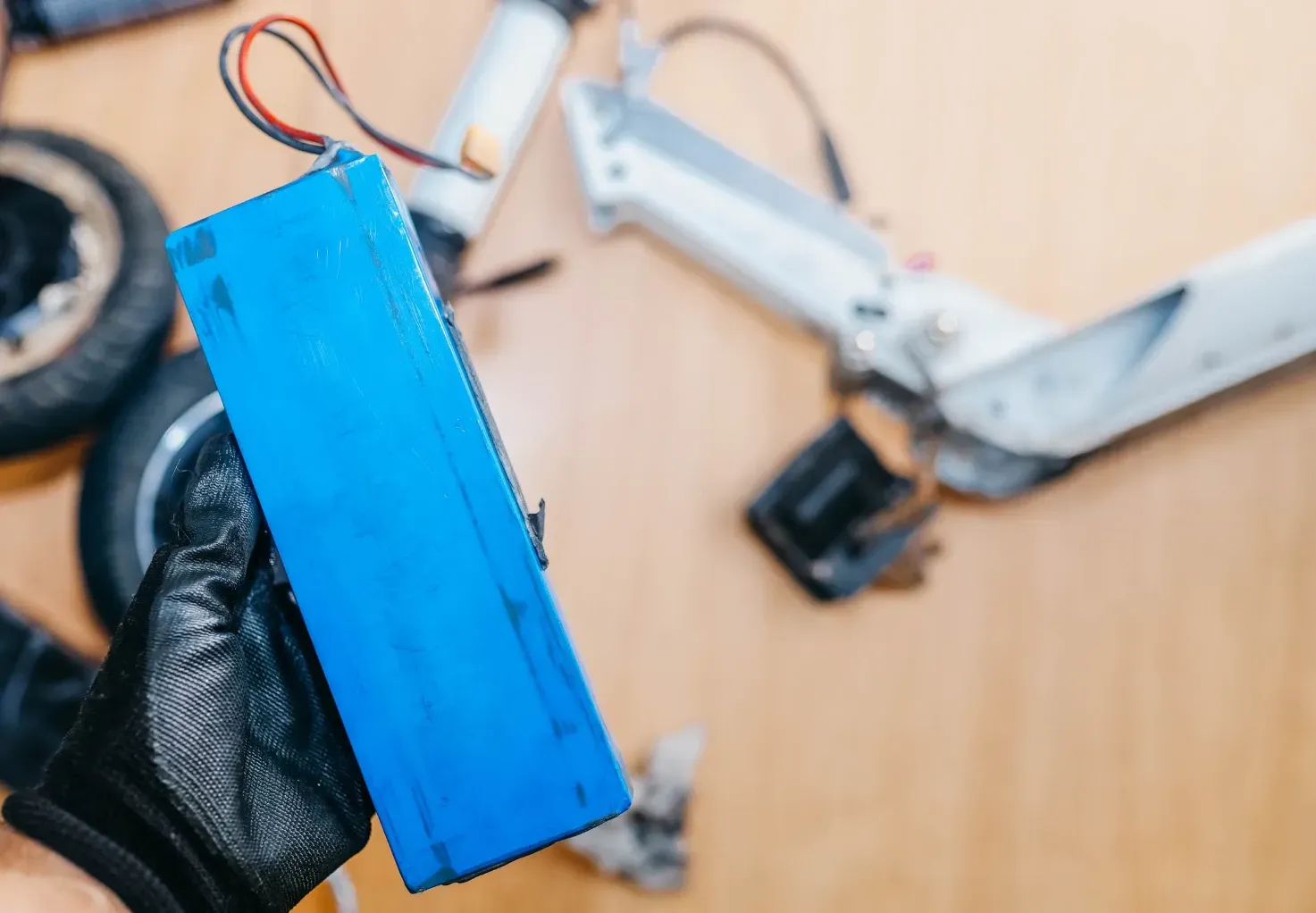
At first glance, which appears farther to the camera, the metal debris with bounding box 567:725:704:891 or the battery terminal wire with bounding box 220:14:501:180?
the metal debris with bounding box 567:725:704:891

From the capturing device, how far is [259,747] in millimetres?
433

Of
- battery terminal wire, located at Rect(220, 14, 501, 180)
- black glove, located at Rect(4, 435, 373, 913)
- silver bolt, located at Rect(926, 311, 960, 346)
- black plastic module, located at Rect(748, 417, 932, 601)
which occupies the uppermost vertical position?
battery terminal wire, located at Rect(220, 14, 501, 180)

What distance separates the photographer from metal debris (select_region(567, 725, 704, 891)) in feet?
2.15

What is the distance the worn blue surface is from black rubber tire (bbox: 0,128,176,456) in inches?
11.3

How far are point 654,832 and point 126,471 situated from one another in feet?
1.59

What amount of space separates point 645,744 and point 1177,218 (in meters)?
0.63

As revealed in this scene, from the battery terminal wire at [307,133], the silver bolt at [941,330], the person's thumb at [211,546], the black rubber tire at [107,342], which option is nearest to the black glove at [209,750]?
the person's thumb at [211,546]

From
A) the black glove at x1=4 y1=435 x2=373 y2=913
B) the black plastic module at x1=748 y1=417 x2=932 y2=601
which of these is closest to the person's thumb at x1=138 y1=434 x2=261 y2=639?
the black glove at x1=4 y1=435 x2=373 y2=913

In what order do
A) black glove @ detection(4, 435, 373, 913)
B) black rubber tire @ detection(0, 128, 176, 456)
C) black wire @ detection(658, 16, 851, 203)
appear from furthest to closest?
black wire @ detection(658, 16, 851, 203)
black rubber tire @ detection(0, 128, 176, 456)
black glove @ detection(4, 435, 373, 913)

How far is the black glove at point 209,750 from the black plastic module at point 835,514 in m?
0.36

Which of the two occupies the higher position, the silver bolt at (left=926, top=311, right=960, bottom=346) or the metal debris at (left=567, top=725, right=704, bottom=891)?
the silver bolt at (left=926, top=311, right=960, bottom=346)

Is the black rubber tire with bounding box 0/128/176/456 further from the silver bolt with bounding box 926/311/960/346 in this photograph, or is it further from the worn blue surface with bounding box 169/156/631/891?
the silver bolt with bounding box 926/311/960/346

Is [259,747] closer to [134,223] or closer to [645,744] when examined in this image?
[645,744]

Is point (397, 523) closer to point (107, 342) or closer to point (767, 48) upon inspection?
point (107, 342)
